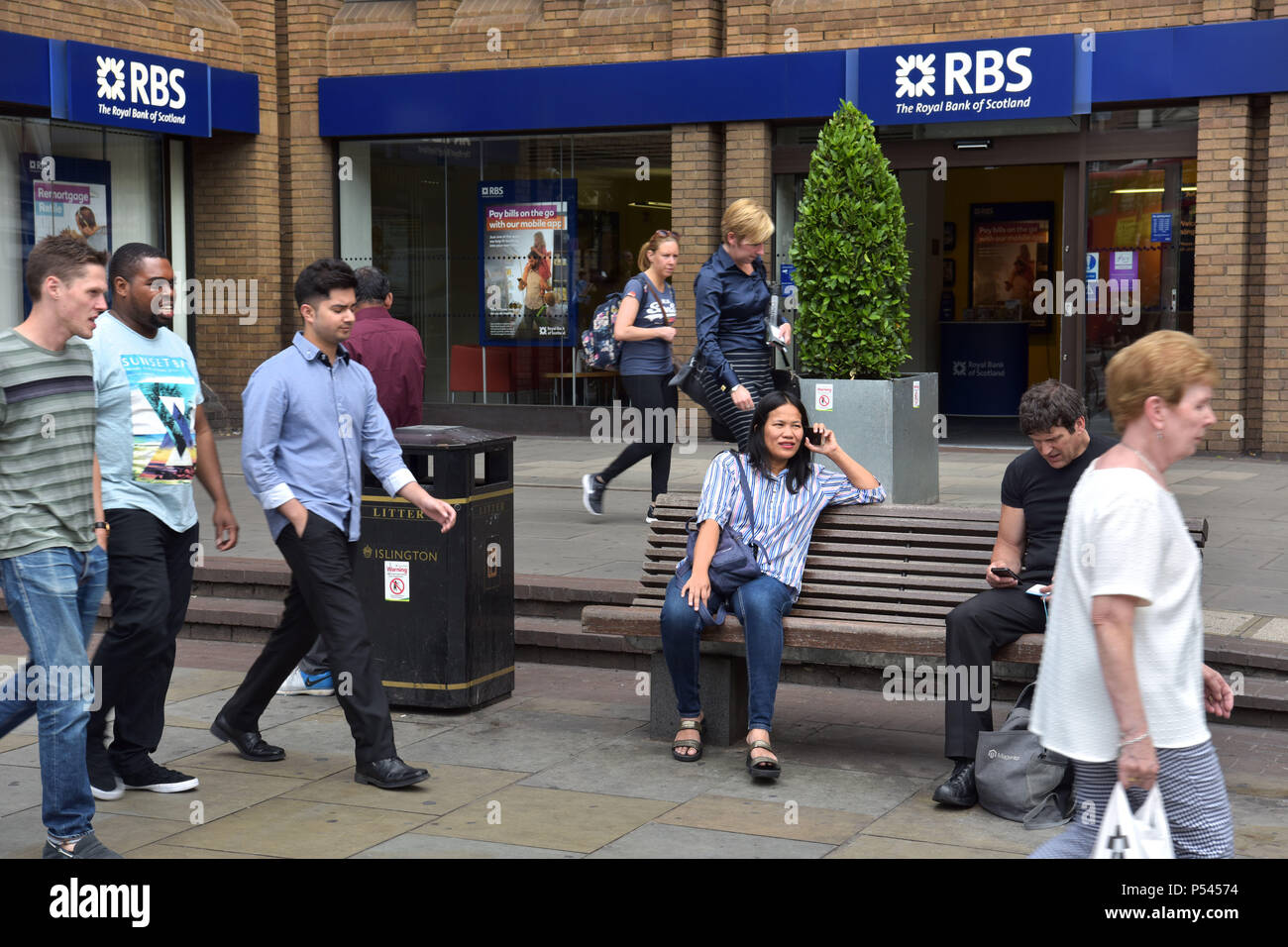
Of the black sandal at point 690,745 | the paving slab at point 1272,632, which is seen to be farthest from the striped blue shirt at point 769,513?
the paving slab at point 1272,632

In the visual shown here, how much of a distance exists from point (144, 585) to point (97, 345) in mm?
810

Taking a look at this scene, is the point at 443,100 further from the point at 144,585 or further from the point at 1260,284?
the point at 144,585

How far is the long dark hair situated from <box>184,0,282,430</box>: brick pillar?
12.1m

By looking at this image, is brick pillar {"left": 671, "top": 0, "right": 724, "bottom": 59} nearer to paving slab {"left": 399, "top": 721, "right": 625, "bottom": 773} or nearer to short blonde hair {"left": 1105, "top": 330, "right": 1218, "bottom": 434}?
paving slab {"left": 399, "top": 721, "right": 625, "bottom": 773}

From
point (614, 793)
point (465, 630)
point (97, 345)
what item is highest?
point (97, 345)

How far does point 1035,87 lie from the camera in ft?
46.3

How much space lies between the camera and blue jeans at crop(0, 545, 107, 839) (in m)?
4.38

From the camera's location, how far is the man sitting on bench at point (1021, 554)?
518 centimetres

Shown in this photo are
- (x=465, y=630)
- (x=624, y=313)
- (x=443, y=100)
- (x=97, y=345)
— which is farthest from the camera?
(x=443, y=100)

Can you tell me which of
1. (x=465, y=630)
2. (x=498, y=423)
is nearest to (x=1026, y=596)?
(x=465, y=630)

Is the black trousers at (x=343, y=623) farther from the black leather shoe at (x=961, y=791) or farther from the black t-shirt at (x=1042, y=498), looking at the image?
the black t-shirt at (x=1042, y=498)

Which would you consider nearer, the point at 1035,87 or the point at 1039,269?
the point at 1035,87

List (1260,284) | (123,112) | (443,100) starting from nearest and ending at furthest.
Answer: (1260,284) → (123,112) → (443,100)

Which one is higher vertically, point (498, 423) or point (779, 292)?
point (779, 292)
